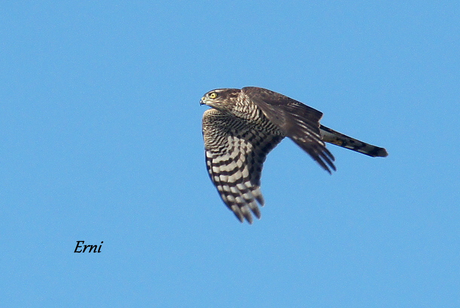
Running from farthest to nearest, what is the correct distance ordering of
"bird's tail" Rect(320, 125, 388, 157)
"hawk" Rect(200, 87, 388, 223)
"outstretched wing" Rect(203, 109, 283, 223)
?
"outstretched wing" Rect(203, 109, 283, 223)
"bird's tail" Rect(320, 125, 388, 157)
"hawk" Rect(200, 87, 388, 223)

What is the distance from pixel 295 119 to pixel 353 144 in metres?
1.83

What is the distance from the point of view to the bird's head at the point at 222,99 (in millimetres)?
12383

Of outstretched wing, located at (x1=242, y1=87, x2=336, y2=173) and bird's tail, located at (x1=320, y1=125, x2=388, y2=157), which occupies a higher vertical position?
bird's tail, located at (x1=320, y1=125, x2=388, y2=157)

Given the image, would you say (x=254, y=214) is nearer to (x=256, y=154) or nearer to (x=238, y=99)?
(x=256, y=154)

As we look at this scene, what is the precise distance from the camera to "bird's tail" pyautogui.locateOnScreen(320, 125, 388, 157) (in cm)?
1266

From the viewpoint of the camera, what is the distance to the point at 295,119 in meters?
11.4

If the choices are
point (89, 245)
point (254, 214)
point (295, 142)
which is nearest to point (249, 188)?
point (254, 214)

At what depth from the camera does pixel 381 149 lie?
42.0ft

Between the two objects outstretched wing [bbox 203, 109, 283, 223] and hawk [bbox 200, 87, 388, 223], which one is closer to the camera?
hawk [bbox 200, 87, 388, 223]

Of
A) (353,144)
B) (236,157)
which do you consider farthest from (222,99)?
(353,144)

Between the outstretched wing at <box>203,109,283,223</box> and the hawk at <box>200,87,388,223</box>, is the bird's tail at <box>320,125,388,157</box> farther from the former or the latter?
the outstretched wing at <box>203,109,283,223</box>

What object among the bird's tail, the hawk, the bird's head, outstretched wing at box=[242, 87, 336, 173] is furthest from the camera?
the bird's tail

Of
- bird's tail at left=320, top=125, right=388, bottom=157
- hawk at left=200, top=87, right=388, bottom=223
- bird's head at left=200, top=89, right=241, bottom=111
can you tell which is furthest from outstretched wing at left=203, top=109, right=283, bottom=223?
bird's tail at left=320, top=125, right=388, bottom=157

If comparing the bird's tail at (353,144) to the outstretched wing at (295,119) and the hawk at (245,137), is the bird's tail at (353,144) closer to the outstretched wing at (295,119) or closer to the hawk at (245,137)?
the hawk at (245,137)
